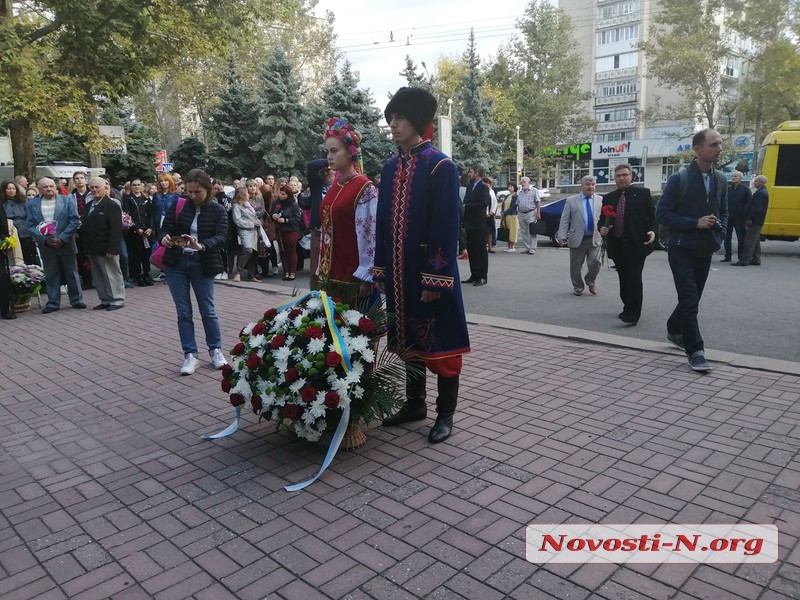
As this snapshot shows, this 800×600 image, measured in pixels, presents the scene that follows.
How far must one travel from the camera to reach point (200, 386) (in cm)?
563

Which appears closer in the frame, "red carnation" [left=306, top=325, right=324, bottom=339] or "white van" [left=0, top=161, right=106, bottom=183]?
"red carnation" [left=306, top=325, right=324, bottom=339]

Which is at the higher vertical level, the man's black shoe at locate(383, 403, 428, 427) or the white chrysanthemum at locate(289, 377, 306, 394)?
the white chrysanthemum at locate(289, 377, 306, 394)

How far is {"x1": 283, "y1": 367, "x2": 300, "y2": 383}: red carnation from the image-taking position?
3838 millimetres

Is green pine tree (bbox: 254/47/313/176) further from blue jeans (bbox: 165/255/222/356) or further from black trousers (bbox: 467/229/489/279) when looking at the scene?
blue jeans (bbox: 165/255/222/356)

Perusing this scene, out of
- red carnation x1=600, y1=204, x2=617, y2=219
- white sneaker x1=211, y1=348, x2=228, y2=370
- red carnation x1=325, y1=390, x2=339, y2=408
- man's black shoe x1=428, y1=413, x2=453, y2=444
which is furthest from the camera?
red carnation x1=600, y1=204, x2=617, y2=219

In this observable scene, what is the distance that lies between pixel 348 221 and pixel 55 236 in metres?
6.86

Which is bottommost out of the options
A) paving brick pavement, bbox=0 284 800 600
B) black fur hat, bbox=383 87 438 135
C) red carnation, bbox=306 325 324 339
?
paving brick pavement, bbox=0 284 800 600

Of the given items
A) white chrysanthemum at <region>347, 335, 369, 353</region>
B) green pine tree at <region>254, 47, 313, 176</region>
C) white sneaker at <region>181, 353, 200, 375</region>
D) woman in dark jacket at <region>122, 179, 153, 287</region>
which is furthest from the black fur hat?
green pine tree at <region>254, 47, 313, 176</region>

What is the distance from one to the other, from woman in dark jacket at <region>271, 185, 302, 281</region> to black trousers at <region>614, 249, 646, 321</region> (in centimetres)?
628

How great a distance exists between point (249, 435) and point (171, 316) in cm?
497

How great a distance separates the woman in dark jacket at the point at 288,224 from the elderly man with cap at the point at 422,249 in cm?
803

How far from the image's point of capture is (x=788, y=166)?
1543cm

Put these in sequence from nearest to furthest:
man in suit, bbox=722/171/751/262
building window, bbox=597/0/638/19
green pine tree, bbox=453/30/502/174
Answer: man in suit, bbox=722/171/751/262
green pine tree, bbox=453/30/502/174
building window, bbox=597/0/638/19

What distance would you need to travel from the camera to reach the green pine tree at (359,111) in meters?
26.6
